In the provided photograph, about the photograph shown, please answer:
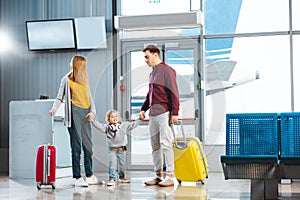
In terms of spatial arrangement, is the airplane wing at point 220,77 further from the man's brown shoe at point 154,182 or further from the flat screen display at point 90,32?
the man's brown shoe at point 154,182

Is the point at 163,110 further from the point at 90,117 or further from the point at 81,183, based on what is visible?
the point at 81,183

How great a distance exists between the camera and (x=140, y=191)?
14.7 feet

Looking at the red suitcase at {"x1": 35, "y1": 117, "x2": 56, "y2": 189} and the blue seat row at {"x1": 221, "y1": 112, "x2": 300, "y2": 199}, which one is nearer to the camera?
the blue seat row at {"x1": 221, "y1": 112, "x2": 300, "y2": 199}

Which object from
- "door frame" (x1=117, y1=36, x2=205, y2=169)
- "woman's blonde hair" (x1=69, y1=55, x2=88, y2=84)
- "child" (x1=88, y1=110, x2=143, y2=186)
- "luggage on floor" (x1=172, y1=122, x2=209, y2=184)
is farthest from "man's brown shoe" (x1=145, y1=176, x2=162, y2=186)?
"door frame" (x1=117, y1=36, x2=205, y2=169)

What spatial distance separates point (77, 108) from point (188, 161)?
44.8 inches

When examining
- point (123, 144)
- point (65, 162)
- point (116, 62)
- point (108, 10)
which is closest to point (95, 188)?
point (123, 144)

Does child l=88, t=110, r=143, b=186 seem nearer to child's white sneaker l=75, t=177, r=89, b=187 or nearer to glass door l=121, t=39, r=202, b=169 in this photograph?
glass door l=121, t=39, r=202, b=169

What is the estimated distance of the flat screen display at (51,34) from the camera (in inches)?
295

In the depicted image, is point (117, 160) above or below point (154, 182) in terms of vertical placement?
above

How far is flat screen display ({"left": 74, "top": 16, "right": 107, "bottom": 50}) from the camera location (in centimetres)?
746

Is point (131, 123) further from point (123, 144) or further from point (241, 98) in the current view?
point (241, 98)

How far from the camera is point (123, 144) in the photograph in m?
5.34

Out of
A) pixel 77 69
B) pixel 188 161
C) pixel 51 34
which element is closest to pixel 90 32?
pixel 51 34

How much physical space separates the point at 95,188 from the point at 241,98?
315cm
